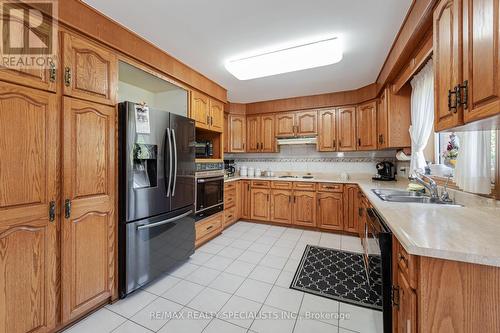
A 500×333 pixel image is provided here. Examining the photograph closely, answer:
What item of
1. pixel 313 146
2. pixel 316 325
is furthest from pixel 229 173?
pixel 316 325

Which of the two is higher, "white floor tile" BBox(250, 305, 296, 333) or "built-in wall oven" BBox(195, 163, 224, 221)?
"built-in wall oven" BBox(195, 163, 224, 221)

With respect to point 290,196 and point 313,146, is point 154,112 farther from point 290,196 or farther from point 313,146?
point 313,146

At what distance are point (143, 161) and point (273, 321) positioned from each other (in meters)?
1.75

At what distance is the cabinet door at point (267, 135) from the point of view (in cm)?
411

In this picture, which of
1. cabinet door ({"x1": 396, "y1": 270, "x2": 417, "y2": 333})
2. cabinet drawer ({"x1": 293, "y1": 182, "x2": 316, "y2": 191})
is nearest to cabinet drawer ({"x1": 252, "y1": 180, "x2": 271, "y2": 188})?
cabinet drawer ({"x1": 293, "y1": 182, "x2": 316, "y2": 191})

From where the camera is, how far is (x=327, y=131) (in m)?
3.70

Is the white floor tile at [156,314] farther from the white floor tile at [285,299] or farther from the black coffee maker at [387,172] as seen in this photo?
the black coffee maker at [387,172]

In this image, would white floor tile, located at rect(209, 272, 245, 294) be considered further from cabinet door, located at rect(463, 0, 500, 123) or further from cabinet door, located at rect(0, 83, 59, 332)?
cabinet door, located at rect(463, 0, 500, 123)

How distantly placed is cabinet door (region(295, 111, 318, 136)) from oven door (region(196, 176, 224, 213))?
1.79 meters

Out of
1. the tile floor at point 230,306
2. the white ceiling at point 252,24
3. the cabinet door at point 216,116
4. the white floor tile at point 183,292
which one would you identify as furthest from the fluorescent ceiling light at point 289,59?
the white floor tile at point 183,292

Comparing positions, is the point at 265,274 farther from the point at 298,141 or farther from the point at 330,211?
the point at 298,141

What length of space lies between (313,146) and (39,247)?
3931 millimetres

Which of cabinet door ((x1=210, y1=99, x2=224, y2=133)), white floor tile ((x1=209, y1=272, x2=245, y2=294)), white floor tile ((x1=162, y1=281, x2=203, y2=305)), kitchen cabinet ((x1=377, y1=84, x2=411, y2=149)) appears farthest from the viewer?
cabinet door ((x1=210, y1=99, x2=224, y2=133))

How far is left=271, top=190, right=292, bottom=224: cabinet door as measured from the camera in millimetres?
3658
